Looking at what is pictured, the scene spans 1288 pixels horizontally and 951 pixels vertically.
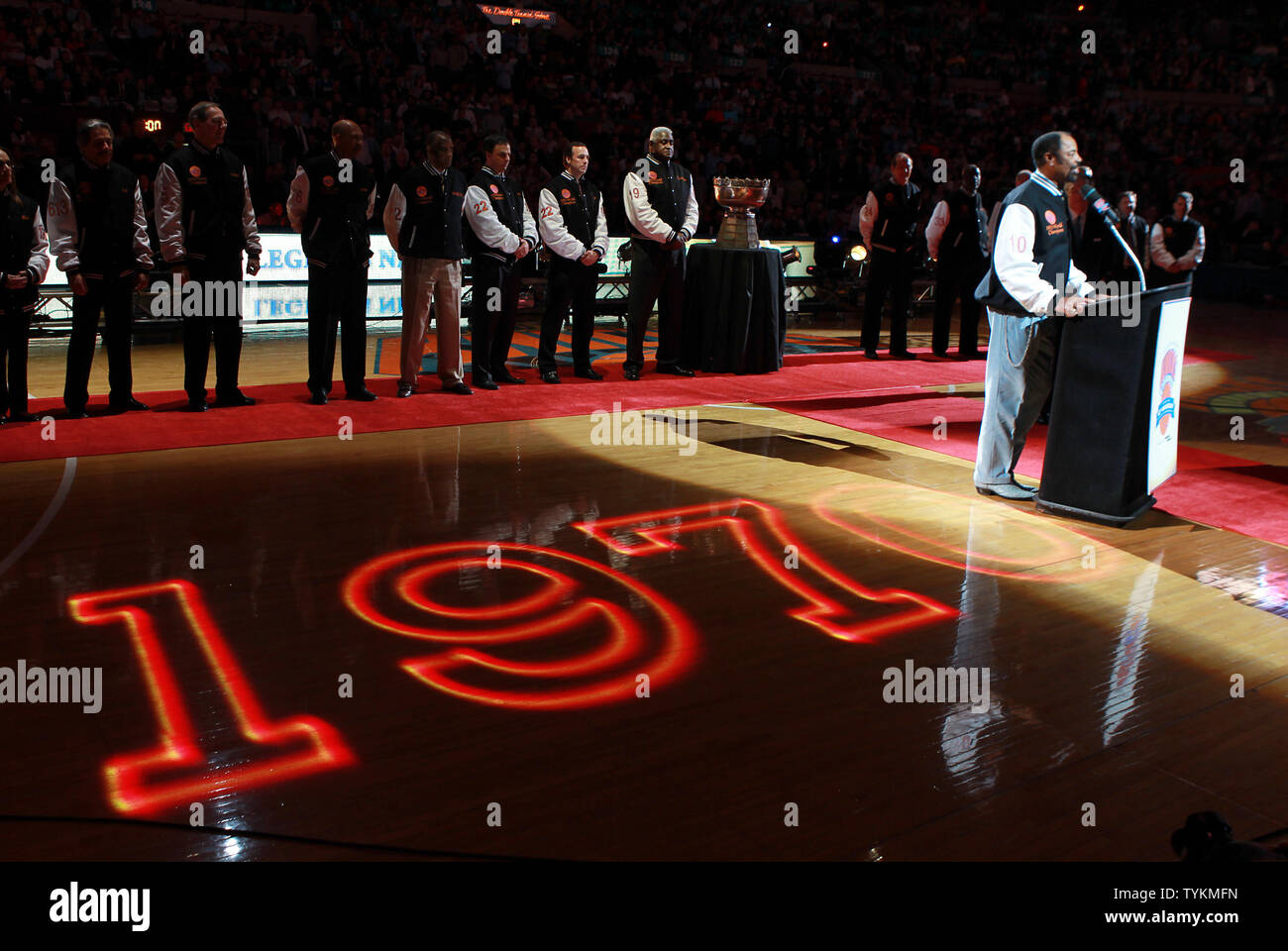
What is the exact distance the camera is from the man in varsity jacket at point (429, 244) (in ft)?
25.4

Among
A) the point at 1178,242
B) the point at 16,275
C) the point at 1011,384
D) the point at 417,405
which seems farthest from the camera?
the point at 1178,242

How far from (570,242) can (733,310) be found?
62.7 inches

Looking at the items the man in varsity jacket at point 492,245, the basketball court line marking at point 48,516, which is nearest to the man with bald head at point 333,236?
the man in varsity jacket at point 492,245

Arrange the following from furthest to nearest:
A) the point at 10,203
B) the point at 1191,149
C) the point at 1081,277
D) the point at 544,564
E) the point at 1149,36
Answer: the point at 1149,36 → the point at 1191,149 → the point at 10,203 → the point at 1081,277 → the point at 544,564

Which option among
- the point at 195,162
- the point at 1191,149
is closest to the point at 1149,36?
the point at 1191,149

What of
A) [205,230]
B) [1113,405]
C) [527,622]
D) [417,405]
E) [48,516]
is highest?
[205,230]

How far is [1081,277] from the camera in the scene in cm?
552

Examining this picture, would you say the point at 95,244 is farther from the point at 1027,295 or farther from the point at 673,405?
the point at 1027,295

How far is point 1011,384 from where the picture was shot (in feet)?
18.6

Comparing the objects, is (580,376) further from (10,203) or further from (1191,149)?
(1191,149)

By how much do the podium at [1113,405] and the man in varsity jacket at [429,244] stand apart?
4.39 metres
